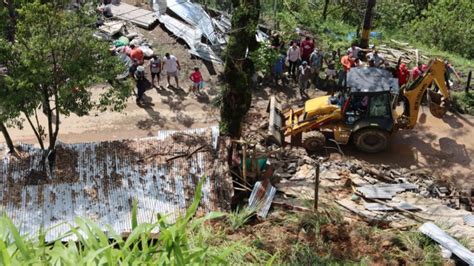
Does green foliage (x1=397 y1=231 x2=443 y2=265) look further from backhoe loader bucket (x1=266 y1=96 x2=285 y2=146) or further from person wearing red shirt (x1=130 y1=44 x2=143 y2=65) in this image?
person wearing red shirt (x1=130 y1=44 x2=143 y2=65)

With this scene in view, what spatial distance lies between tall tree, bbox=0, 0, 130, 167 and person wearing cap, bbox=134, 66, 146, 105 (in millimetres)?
3827

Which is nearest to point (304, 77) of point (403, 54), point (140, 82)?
point (403, 54)

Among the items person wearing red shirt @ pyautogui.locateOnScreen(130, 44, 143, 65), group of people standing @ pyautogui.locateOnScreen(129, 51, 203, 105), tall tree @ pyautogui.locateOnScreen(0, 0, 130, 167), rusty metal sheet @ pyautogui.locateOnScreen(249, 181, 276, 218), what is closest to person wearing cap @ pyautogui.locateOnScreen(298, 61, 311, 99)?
group of people standing @ pyautogui.locateOnScreen(129, 51, 203, 105)

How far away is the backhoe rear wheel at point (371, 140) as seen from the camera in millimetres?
13664

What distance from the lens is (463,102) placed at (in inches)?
629

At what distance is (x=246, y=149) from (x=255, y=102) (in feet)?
13.7

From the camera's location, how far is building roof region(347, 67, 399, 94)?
13.3 metres

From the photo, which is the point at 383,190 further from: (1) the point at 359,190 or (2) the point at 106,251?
(2) the point at 106,251

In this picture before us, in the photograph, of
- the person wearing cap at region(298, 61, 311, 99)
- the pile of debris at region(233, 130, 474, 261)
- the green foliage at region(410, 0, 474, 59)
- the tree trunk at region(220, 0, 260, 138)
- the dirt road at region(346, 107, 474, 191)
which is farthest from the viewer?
the green foliage at region(410, 0, 474, 59)

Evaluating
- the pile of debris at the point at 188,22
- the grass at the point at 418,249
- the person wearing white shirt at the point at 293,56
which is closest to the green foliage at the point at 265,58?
the person wearing white shirt at the point at 293,56

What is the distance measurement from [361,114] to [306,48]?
448 cm

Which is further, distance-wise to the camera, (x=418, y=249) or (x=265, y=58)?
(x=265, y=58)

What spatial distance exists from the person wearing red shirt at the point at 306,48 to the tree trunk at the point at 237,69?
4581mm

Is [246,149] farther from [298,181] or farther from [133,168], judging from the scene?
[133,168]
